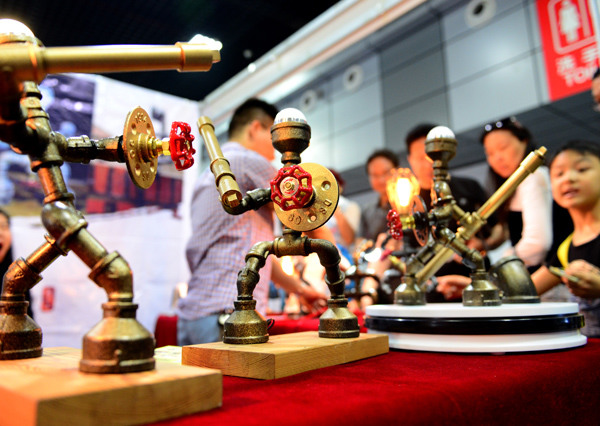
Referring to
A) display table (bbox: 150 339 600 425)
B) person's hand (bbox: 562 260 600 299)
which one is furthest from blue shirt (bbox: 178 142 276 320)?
person's hand (bbox: 562 260 600 299)

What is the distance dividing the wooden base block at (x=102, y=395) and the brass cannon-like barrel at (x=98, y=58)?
0.25 meters

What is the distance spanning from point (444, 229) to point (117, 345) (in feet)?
2.07

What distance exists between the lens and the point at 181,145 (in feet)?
1.72

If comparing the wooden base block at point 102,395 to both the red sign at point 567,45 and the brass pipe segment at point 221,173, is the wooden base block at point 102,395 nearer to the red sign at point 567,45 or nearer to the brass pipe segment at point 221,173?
the brass pipe segment at point 221,173

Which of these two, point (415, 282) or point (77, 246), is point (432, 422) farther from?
point (415, 282)

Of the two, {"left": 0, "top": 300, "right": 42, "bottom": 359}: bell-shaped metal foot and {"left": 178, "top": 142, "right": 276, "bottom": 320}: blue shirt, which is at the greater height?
{"left": 178, "top": 142, "right": 276, "bottom": 320}: blue shirt

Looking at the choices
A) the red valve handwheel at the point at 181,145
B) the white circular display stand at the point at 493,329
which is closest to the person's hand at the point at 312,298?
the white circular display stand at the point at 493,329

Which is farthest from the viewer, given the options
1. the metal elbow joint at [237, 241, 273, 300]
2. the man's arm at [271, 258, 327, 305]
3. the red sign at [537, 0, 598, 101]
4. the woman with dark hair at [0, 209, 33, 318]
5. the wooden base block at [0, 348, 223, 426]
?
the red sign at [537, 0, 598, 101]

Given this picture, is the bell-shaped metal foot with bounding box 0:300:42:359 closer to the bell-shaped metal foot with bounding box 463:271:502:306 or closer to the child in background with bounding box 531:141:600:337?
the bell-shaped metal foot with bounding box 463:271:502:306

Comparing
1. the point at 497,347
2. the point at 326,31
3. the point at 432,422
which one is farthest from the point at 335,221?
the point at 432,422

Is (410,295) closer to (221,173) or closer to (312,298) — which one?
(221,173)

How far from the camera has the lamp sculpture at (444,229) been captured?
806 millimetres

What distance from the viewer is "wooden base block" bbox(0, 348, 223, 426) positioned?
313mm

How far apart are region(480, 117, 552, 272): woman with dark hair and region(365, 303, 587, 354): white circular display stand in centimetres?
98
